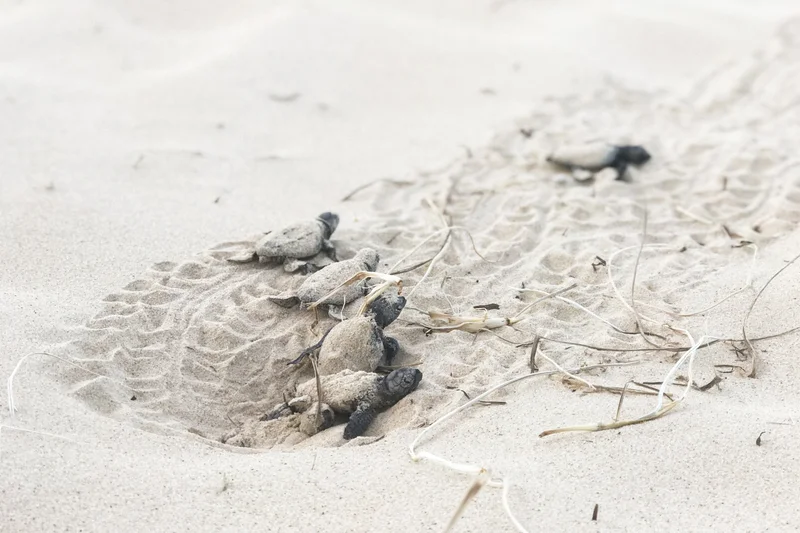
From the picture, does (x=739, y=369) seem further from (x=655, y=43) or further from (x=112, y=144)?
(x=655, y=43)

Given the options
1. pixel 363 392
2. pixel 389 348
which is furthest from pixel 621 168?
pixel 363 392

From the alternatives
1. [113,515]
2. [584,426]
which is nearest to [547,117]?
[584,426]

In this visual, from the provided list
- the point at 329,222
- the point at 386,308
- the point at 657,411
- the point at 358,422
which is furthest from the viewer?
the point at 329,222

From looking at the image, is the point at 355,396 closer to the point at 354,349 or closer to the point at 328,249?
the point at 354,349

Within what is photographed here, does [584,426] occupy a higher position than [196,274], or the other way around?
[584,426]

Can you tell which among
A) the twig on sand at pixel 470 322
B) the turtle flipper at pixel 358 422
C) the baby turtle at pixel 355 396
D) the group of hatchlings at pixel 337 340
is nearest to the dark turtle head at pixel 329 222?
the group of hatchlings at pixel 337 340

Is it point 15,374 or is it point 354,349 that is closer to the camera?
point 15,374
